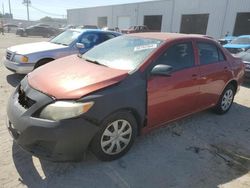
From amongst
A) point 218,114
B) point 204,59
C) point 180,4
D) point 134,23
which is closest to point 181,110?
point 204,59

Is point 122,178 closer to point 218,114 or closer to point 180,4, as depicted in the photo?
point 218,114

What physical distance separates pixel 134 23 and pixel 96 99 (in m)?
37.5

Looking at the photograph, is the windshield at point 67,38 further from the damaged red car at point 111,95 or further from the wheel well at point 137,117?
the wheel well at point 137,117

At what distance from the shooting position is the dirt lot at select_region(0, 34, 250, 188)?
2.83 meters

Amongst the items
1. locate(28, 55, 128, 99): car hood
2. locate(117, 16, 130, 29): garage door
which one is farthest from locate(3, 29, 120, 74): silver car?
locate(117, 16, 130, 29): garage door

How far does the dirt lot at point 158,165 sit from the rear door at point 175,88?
0.41 m

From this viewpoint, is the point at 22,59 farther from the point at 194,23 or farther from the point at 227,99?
the point at 194,23

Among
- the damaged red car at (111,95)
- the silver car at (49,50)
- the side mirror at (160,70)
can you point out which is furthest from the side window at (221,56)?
the silver car at (49,50)

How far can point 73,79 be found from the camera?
10.0 ft

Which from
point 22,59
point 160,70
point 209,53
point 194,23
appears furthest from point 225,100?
point 194,23

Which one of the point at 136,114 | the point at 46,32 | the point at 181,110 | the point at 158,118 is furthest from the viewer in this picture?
the point at 46,32

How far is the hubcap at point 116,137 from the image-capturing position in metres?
3.01

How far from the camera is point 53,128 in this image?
2.58 metres

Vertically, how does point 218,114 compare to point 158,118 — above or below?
below
